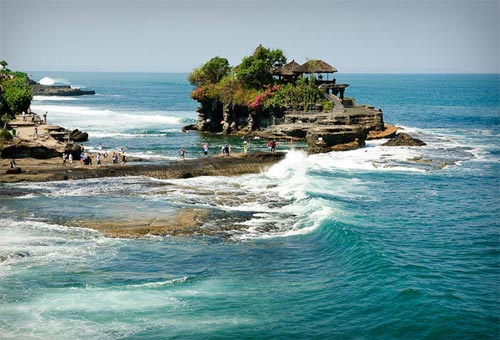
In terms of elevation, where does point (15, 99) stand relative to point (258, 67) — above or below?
below

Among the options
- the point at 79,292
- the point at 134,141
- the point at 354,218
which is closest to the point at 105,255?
the point at 79,292

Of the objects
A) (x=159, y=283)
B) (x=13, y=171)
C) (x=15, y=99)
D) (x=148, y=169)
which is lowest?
(x=159, y=283)

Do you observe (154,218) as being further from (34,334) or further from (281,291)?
(34,334)

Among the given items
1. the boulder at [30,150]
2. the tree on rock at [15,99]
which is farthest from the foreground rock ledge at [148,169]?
the tree on rock at [15,99]

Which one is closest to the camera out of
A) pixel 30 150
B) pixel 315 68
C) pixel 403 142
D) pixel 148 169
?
pixel 148 169

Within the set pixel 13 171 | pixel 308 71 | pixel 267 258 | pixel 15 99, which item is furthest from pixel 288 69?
pixel 267 258

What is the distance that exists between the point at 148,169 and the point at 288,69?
37.7 meters

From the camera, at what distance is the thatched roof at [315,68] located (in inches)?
3300

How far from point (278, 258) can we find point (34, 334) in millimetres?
12896

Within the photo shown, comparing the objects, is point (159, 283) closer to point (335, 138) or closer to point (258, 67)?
point (335, 138)

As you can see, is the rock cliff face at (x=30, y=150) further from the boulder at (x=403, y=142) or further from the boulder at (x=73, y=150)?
the boulder at (x=403, y=142)

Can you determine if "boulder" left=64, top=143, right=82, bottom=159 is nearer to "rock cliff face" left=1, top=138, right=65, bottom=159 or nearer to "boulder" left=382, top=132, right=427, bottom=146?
"rock cliff face" left=1, top=138, right=65, bottom=159

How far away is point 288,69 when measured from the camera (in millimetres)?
85750

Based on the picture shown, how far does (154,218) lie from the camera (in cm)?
3853
